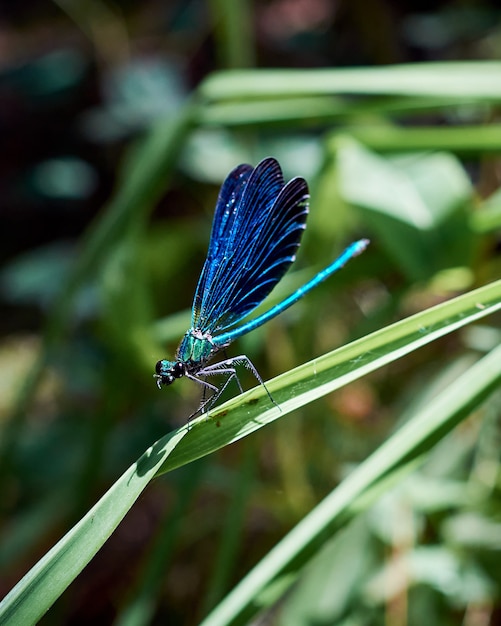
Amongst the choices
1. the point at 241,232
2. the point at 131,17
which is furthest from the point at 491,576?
the point at 131,17

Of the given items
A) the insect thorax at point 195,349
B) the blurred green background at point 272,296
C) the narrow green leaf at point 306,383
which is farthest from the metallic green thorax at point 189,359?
the narrow green leaf at point 306,383

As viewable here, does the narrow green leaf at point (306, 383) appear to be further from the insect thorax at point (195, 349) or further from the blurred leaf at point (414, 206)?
the blurred leaf at point (414, 206)

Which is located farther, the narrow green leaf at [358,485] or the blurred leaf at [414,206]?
the blurred leaf at [414,206]

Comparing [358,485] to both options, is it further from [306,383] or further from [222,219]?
[222,219]

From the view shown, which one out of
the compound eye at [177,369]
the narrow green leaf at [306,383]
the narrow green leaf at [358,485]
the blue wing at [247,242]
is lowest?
the narrow green leaf at [358,485]

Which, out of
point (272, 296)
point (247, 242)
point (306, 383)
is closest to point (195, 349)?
point (247, 242)

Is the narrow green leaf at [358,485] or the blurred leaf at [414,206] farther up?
the blurred leaf at [414,206]

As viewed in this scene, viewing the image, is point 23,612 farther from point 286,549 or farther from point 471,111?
point 471,111

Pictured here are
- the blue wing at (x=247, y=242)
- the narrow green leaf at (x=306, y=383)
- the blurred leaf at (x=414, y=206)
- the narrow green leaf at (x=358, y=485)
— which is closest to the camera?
the narrow green leaf at (x=306, y=383)
